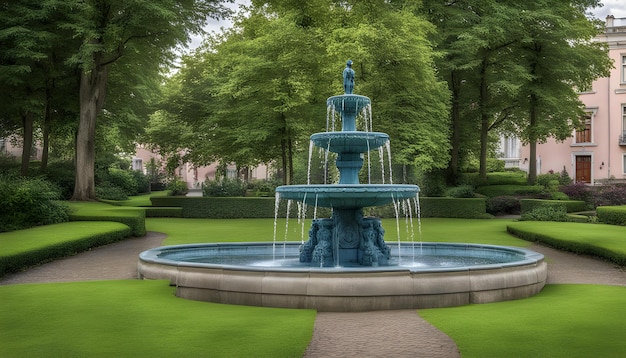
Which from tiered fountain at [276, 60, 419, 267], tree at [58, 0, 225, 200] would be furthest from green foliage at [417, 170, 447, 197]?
tiered fountain at [276, 60, 419, 267]

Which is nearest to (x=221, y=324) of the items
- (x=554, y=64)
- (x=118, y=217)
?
(x=118, y=217)

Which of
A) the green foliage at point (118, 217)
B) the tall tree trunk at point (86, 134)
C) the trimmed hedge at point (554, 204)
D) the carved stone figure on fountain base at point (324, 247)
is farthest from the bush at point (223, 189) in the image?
the carved stone figure on fountain base at point (324, 247)

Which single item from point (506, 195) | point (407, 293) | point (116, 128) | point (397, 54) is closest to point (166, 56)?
point (116, 128)

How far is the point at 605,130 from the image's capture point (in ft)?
183

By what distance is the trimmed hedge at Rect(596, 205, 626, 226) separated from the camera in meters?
25.8

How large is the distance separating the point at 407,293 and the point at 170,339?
437 cm

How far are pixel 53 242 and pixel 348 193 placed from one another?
987 centimetres

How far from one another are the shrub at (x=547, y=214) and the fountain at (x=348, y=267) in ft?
44.3

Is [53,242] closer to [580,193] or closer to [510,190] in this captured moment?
[510,190]

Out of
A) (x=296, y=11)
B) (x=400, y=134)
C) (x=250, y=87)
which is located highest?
(x=296, y=11)

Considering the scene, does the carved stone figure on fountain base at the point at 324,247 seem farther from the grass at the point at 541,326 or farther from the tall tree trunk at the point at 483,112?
the tall tree trunk at the point at 483,112

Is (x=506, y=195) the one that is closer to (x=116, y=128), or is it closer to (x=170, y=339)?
(x=116, y=128)

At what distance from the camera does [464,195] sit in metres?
38.3

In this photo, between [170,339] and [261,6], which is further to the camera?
[261,6]
